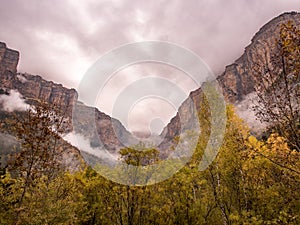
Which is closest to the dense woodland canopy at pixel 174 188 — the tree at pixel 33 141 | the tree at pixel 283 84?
the tree at pixel 33 141

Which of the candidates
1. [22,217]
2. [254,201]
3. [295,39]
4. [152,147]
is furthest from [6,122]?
[254,201]

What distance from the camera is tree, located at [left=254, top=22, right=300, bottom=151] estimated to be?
270 inches

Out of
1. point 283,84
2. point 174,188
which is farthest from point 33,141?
point 283,84

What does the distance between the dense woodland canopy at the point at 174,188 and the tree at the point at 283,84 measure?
3.38m

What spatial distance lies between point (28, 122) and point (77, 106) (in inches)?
273

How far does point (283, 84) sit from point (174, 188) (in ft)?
38.0

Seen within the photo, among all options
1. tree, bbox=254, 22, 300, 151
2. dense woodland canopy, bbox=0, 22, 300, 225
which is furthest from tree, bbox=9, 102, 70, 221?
tree, bbox=254, 22, 300, 151

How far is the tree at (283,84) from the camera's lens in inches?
270

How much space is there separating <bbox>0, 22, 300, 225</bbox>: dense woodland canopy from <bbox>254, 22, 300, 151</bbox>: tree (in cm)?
338

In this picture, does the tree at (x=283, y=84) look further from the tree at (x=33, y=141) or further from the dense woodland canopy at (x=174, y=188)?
the tree at (x=33, y=141)

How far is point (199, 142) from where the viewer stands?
1546cm

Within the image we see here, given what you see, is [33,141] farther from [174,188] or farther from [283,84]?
[283,84]

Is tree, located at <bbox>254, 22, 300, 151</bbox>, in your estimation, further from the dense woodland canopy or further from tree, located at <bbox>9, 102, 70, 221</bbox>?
tree, located at <bbox>9, 102, 70, 221</bbox>

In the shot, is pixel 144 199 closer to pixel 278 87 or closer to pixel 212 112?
pixel 212 112
